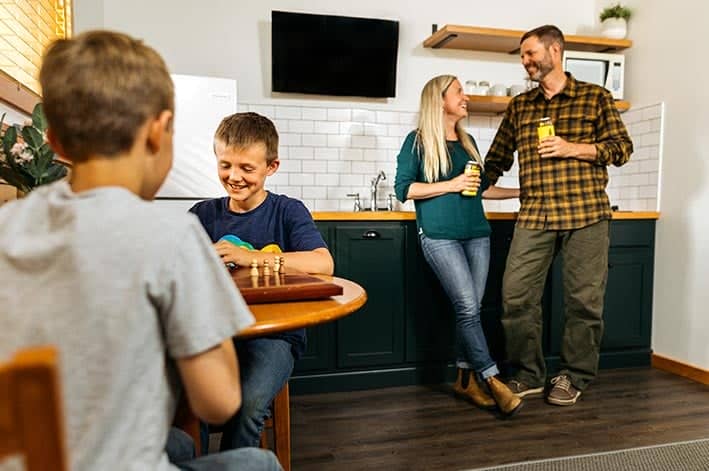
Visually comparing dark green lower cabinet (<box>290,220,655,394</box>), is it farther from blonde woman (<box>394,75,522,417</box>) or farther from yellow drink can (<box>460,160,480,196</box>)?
yellow drink can (<box>460,160,480,196</box>)

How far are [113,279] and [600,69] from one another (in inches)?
140

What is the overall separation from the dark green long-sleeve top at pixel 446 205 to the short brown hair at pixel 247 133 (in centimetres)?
112

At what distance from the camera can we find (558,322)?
3035 millimetres

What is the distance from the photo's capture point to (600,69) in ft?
11.4

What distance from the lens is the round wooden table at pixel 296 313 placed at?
0.89 meters

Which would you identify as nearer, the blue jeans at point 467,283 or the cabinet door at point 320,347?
the blue jeans at point 467,283

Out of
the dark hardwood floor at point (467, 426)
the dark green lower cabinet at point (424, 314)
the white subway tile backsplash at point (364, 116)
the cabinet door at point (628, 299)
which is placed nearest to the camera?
the dark hardwood floor at point (467, 426)

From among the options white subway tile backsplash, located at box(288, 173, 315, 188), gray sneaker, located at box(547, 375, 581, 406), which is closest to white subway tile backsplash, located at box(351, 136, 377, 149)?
white subway tile backsplash, located at box(288, 173, 315, 188)

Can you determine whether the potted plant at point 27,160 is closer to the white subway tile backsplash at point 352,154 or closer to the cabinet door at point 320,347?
the cabinet door at point 320,347

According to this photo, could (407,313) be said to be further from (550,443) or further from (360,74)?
(360,74)

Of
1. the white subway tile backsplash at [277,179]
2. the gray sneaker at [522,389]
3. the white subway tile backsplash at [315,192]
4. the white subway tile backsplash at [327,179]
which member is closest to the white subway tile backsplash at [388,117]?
the white subway tile backsplash at [327,179]

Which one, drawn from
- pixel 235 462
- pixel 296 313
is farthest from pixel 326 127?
pixel 235 462

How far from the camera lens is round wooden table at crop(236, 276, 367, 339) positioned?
0.89 metres

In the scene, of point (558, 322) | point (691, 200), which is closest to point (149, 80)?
point (558, 322)
